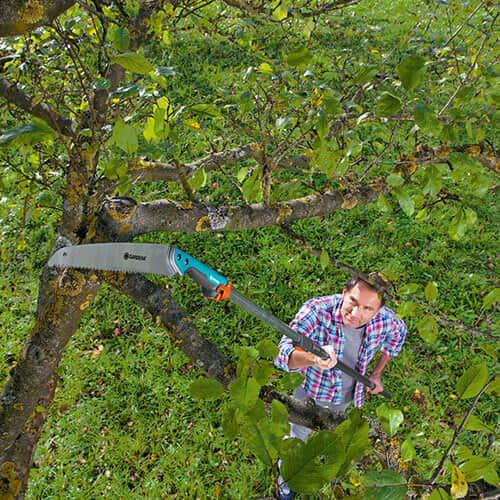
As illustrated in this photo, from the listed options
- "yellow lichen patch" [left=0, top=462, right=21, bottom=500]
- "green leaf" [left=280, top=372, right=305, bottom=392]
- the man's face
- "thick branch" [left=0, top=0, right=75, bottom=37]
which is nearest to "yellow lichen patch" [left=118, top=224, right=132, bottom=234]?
"thick branch" [left=0, top=0, right=75, bottom=37]

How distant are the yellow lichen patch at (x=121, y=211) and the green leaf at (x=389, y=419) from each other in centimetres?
132

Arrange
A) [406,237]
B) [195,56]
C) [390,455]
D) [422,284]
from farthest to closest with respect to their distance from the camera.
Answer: [195,56]
[406,237]
[422,284]
[390,455]

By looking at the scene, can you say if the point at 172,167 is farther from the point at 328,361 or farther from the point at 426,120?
the point at 328,361

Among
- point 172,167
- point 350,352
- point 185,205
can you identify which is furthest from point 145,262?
point 350,352

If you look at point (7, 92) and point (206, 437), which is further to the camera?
point (206, 437)

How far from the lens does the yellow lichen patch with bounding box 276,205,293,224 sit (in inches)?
82.2

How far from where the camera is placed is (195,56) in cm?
782

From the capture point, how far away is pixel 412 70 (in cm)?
102

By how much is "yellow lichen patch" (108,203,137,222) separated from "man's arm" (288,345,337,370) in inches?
57.7

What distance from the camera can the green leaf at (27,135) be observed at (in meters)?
0.96

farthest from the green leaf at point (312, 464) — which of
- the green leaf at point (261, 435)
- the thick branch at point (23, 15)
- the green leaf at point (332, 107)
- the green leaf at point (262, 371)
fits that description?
the thick branch at point (23, 15)

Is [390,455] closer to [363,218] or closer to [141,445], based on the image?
[141,445]

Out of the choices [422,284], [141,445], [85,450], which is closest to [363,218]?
[422,284]

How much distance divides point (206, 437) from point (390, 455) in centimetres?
247
